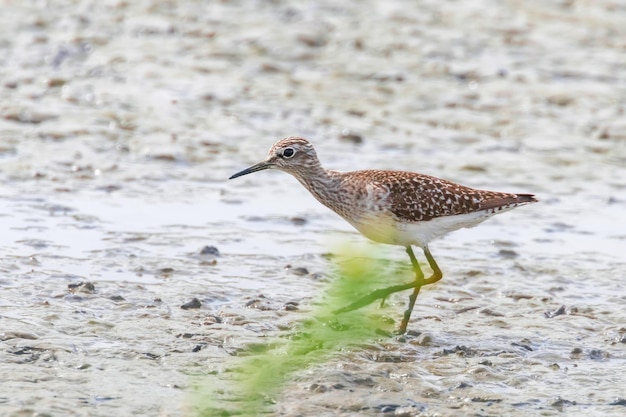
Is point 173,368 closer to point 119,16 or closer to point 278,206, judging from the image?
point 278,206

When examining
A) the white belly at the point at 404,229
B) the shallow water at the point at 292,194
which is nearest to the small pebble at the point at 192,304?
the shallow water at the point at 292,194

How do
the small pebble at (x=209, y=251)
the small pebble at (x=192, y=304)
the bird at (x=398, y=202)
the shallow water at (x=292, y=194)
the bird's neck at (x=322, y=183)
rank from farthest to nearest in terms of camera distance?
the small pebble at (x=209, y=251)
the bird's neck at (x=322, y=183)
the bird at (x=398, y=202)
the small pebble at (x=192, y=304)
the shallow water at (x=292, y=194)

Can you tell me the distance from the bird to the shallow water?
0.64 m

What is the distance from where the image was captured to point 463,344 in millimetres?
9398

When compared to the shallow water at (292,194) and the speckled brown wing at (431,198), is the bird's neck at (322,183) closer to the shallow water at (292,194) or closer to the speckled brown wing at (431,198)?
the speckled brown wing at (431,198)

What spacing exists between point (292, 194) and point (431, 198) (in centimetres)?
332

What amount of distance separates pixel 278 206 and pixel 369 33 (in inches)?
242

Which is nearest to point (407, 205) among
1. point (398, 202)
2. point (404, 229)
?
point (398, 202)

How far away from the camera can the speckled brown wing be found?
9.98 meters

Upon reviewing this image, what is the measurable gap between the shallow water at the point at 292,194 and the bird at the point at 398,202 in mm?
643

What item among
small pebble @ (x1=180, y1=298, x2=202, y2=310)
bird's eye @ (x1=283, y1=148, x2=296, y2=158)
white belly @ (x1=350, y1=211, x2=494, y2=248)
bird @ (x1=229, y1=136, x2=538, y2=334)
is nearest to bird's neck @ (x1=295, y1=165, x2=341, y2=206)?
bird @ (x1=229, y1=136, x2=538, y2=334)

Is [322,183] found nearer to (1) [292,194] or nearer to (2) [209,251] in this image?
(2) [209,251]

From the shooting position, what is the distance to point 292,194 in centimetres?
1322

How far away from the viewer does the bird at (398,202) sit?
392 inches
